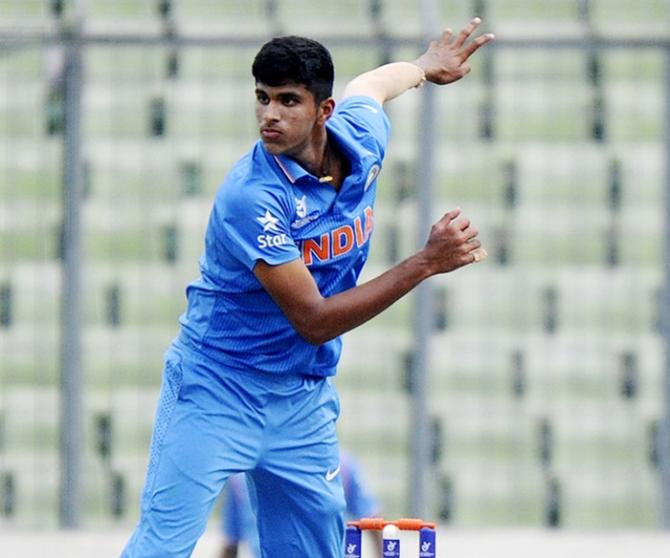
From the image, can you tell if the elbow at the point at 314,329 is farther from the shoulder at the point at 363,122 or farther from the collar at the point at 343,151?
the shoulder at the point at 363,122

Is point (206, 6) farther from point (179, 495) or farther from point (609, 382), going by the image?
point (179, 495)

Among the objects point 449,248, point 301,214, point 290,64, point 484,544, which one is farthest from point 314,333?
point 484,544

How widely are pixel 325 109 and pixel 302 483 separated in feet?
3.45

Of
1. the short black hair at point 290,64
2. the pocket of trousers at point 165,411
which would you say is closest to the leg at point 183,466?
the pocket of trousers at point 165,411

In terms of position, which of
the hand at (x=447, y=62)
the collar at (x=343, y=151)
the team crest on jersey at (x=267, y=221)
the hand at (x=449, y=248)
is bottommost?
the hand at (x=449, y=248)

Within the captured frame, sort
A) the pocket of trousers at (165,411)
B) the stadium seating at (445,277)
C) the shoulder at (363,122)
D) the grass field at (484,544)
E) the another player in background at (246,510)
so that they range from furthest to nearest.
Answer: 1. the stadium seating at (445,277)
2. the grass field at (484,544)
3. the another player in background at (246,510)
4. the shoulder at (363,122)
5. the pocket of trousers at (165,411)

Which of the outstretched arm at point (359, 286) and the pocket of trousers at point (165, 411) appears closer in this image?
the outstretched arm at point (359, 286)

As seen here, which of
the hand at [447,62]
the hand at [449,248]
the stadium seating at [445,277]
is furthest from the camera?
the stadium seating at [445,277]

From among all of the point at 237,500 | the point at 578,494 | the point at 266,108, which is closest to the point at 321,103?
the point at 266,108

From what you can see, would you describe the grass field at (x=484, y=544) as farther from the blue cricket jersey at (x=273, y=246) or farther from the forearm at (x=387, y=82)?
the blue cricket jersey at (x=273, y=246)

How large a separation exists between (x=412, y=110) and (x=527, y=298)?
3.40ft

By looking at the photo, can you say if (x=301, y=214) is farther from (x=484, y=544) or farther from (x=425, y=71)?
(x=484, y=544)

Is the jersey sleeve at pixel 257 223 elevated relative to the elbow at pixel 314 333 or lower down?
elevated

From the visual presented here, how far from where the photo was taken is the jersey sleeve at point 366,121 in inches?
210
